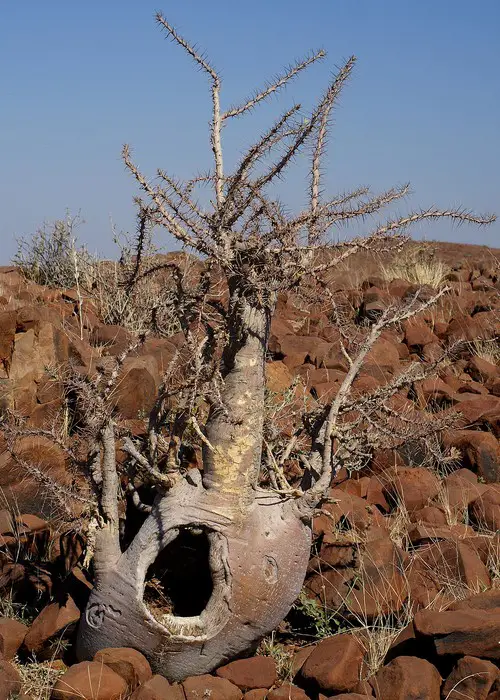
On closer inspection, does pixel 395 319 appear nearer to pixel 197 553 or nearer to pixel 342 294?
pixel 197 553

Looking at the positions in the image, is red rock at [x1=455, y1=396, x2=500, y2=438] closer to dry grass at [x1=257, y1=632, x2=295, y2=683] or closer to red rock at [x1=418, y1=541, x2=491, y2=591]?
red rock at [x1=418, y1=541, x2=491, y2=591]

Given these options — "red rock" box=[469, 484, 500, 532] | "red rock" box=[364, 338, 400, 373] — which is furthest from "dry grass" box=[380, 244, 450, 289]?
"red rock" box=[469, 484, 500, 532]

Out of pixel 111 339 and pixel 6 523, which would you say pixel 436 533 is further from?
pixel 111 339

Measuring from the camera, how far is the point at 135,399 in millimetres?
5188

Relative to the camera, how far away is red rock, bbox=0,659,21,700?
10.0 ft

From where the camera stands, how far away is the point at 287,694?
3104 mm

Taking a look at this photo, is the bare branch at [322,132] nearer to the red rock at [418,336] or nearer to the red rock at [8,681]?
the red rock at [8,681]

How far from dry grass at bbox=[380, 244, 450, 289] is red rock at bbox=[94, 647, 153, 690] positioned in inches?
278

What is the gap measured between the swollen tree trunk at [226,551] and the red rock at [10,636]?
303mm

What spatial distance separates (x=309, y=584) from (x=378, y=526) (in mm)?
691

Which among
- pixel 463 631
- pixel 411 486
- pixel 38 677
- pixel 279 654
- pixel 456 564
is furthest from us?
pixel 411 486

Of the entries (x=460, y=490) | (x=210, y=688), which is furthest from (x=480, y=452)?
(x=210, y=688)

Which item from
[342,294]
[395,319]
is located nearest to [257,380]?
[395,319]

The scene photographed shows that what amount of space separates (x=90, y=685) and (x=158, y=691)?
227 millimetres
